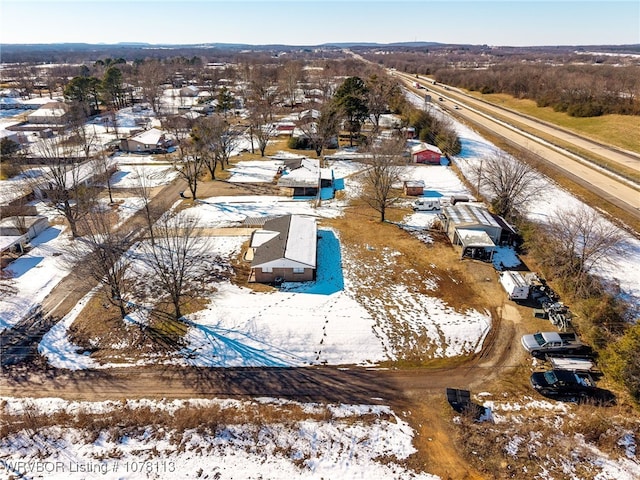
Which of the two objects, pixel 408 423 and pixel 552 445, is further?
pixel 408 423

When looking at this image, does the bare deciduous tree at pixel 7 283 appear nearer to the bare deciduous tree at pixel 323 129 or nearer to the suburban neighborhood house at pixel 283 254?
the suburban neighborhood house at pixel 283 254

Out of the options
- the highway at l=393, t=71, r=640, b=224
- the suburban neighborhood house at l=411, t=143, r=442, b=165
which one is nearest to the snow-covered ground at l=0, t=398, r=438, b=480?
the highway at l=393, t=71, r=640, b=224

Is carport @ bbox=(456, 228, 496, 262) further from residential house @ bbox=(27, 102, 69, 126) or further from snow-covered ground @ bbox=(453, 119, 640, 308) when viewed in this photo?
residential house @ bbox=(27, 102, 69, 126)

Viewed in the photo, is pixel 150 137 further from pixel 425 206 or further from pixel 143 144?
pixel 425 206

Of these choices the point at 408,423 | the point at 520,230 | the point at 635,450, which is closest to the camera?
the point at 635,450

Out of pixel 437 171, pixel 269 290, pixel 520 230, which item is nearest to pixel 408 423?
pixel 269 290

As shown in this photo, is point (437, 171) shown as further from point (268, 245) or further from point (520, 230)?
point (268, 245)

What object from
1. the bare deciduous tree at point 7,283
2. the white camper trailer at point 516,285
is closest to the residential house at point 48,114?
the bare deciduous tree at point 7,283

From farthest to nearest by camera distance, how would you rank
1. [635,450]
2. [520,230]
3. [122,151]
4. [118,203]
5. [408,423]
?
1. [122,151]
2. [118,203]
3. [520,230]
4. [408,423]
5. [635,450]
